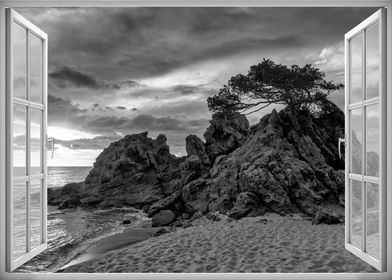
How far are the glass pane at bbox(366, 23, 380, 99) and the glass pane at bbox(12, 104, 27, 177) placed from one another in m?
2.23

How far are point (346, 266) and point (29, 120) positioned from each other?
3754 millimetres

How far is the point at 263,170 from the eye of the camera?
22.5 ft

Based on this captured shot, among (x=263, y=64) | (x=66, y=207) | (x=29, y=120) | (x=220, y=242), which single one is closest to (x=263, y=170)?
(x=220, y=242)

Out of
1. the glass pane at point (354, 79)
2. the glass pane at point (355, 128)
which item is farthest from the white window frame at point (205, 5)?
the glass pane at point (355, 128)

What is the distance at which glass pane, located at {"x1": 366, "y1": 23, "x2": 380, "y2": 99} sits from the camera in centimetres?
222

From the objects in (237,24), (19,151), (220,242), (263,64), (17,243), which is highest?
(237,24)

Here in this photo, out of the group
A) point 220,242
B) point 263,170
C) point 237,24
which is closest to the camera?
point 220,242

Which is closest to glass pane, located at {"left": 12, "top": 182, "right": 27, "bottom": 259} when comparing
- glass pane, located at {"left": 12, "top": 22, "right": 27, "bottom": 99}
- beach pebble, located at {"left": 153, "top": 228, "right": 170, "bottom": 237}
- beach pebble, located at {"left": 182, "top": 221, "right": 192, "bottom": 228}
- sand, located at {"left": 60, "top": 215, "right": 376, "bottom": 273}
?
glass pane, located at {"left": 12, "top": 22, "right": 27, "bottom": 99}

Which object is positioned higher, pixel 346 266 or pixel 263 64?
pixel 263 64

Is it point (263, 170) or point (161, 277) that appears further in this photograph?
point (263, 170)

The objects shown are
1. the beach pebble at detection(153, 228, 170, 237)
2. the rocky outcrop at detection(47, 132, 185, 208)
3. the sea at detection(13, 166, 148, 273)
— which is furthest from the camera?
the rocky outcrop at detection(47, 132, 185, 208)

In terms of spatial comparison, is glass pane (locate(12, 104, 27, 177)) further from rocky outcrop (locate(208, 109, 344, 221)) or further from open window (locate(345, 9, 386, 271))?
rocky outcrop (locate(208, 109, 344, 221))

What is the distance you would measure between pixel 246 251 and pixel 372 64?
3417mm

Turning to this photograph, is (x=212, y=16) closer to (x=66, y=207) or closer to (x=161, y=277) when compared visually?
(x=66, y=207)
